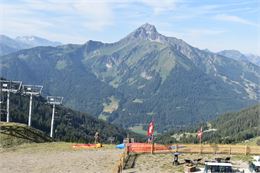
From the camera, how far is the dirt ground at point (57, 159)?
58344 millimetres

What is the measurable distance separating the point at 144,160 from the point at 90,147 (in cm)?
1622

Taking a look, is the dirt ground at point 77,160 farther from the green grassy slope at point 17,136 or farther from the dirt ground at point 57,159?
the green grassy slope at point 17,136

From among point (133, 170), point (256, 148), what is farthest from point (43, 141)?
point (256, 148)

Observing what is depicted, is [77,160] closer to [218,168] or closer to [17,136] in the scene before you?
[17,136]

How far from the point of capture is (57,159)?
213ft

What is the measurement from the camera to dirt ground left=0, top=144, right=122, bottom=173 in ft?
191

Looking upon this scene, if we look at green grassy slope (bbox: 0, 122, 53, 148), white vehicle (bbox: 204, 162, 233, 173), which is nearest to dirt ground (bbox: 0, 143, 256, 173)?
green grassy slope (bbox: 0, 122, 53, 148)

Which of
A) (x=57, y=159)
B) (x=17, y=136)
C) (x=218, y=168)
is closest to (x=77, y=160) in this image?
(x=57, y=159)

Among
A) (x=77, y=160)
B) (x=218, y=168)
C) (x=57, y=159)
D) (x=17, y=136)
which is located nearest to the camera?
(x=218, y=168)

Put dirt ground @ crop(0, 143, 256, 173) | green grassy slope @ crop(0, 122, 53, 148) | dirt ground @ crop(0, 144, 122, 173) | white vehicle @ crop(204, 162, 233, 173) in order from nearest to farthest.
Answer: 1. white vehicle @ crop(204, 162, 233, 173)
2. dirt ground @ crop(0, 143, 256, 173)
3. dirt ground @ crop(0, 144, 122, 173)
4. green grassy slope @ crop(0, 122, 53, 148)

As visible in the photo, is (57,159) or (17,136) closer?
(57,159)

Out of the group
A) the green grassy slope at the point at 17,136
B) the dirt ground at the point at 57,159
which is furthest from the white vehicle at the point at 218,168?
the green grassy slope at the point at 17,136

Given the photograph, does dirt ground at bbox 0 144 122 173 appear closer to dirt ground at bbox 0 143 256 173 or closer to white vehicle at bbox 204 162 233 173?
dirt ground at bbox 0 143 256 173

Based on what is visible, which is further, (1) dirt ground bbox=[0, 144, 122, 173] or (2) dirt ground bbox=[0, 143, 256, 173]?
(1) dirt ground bbox=[0, 144, 122, 173]
